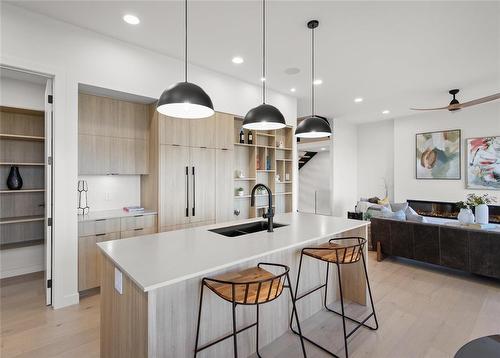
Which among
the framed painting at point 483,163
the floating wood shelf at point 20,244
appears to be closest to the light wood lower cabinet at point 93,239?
the floating wood shelf at point 20,244

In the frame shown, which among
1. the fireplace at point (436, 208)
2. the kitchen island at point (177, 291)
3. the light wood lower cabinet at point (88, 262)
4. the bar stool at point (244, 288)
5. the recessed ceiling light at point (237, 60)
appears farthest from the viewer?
the fireplace at point (436, 208)

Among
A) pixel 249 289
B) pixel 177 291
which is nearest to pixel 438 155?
pixel 249 289

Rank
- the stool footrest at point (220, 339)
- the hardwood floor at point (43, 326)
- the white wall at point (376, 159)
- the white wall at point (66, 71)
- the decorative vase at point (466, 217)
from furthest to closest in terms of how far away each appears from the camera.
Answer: the white wall at point (376, 159) < the decorative vase at point (466, 217) < the white wall at point (66, 71) < the hardwood floor at point (43, 326) < the stool footrest at point (220, 339)

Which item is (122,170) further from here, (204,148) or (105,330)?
(105,330)

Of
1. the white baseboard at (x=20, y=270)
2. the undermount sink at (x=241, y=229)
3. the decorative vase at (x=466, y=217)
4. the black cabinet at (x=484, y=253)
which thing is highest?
the undermount sink at (x=241, y=229)

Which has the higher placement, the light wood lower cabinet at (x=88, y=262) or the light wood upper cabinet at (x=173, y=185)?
the light wood upper cabinet at (x=173, y=185)

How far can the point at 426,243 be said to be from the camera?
371cm

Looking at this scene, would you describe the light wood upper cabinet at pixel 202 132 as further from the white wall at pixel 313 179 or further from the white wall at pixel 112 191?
the white wall at pixel 313 179

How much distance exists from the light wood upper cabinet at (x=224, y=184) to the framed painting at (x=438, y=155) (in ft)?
17.6

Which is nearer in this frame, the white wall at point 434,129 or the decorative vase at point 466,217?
the decorative vase at point 466,217

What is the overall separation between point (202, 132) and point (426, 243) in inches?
142

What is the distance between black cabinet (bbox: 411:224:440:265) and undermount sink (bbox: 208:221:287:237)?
2.45 meters

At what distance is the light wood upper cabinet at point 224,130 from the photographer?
13.1 ft

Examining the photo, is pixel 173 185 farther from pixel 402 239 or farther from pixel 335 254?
pixel 402 239
